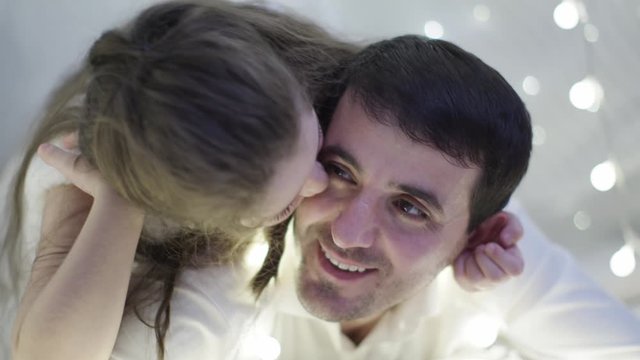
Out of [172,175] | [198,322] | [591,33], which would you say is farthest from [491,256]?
[591,33]

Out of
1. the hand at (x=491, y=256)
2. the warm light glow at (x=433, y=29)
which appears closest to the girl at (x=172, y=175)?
the hand at (x=491, y=256)

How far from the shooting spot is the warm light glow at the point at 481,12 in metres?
1.63

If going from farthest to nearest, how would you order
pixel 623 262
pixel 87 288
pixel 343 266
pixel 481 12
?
pixel 481 12 → pixel 623 262 → pixel 343 266 → pixel 87 288

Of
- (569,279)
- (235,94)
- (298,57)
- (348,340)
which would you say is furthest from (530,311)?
(235,94)

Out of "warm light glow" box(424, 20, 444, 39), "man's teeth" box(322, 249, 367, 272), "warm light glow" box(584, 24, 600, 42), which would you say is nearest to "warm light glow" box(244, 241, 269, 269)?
"man's teeth" box(322, 249, 367, 272)

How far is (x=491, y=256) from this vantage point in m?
1.11

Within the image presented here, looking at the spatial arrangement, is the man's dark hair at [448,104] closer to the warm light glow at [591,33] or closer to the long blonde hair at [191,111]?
the long blonde hair at [191,111]

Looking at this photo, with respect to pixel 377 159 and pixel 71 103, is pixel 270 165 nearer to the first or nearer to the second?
pixel 377 159

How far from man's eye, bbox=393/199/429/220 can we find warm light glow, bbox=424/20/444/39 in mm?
714

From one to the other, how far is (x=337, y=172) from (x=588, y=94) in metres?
0.73

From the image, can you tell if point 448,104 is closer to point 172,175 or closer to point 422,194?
point 422,194

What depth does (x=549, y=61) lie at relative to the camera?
5.22ft

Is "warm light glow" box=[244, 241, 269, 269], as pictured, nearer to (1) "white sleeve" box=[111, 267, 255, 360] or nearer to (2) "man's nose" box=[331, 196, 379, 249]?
(1) "white sleeve" box=[111, 267, 255, 360]

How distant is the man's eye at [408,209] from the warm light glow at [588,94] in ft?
2.15
